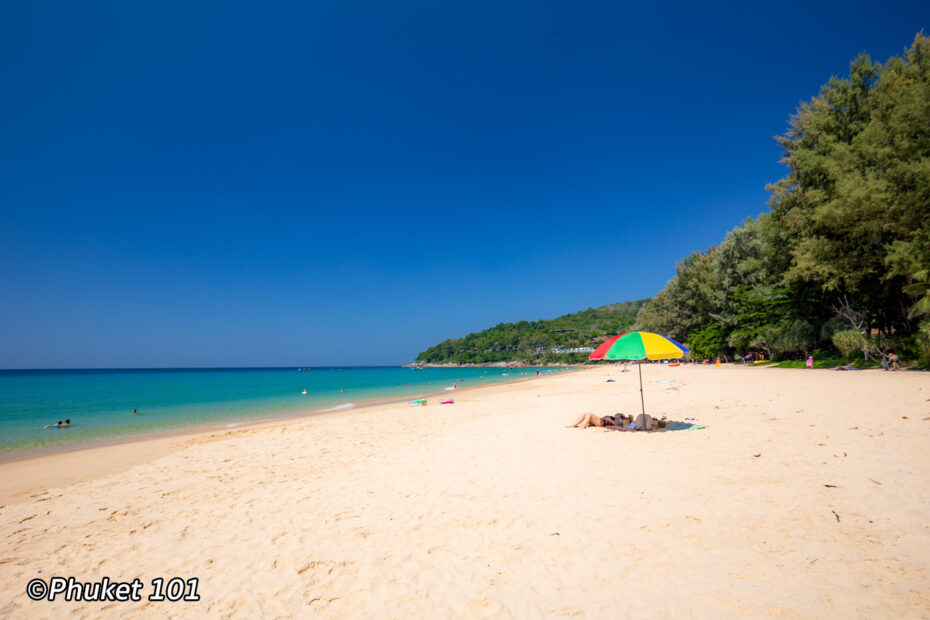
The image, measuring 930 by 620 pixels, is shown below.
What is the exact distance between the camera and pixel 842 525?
3.88m

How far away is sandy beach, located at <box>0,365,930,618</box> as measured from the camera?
3.10 metres

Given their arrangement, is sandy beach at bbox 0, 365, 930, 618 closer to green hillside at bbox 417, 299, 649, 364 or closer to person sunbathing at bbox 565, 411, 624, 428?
person sunbathing at bbox 565, 411, 624, 428

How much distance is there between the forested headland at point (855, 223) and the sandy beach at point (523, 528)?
51.3 feet

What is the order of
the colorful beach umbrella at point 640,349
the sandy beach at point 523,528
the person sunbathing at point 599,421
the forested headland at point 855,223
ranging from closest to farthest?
the sandy beach at point 523,528, the colorful beach umbrella at point 640,349, the person sunbathing at point 599,421, the forested headland at point 855,223

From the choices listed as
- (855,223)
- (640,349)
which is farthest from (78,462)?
(855,223)

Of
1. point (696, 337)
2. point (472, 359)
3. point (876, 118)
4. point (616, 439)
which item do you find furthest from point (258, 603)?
point (472, 359)

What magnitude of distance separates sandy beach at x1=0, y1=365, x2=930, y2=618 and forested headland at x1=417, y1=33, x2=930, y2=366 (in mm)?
15631

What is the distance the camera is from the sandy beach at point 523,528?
10.2ft

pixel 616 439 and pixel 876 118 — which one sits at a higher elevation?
pixel 876 118

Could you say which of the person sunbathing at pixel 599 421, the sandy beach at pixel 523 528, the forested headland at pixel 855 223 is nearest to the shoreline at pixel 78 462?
the sandy beach at pixel 523 528

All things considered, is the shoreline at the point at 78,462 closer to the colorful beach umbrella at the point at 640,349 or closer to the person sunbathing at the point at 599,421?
the person sunbathing at the point at 599,421

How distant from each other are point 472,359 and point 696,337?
131189 millimetres

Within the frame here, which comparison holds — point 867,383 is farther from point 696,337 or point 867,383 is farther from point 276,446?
point 696,337

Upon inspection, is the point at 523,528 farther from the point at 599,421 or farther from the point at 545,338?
the point at 545,338
